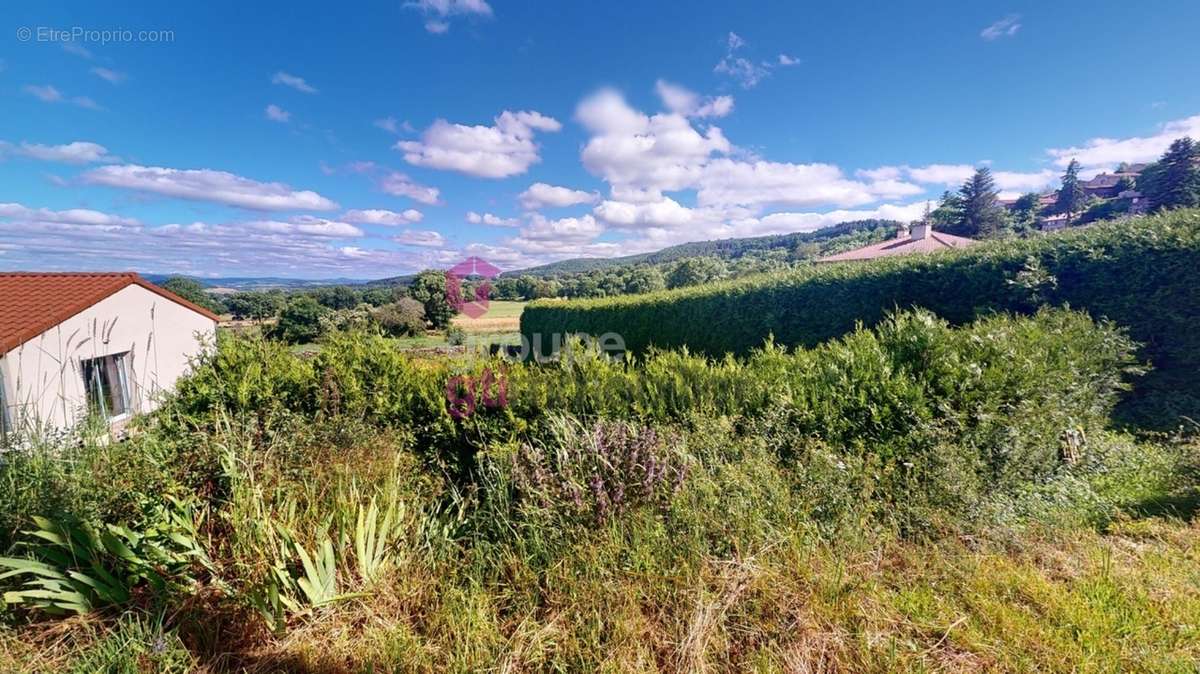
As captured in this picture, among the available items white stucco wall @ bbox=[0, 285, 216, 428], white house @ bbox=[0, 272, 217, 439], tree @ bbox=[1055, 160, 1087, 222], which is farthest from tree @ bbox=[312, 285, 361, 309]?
tree @ bbox=[1055, 160, 1087, 222]

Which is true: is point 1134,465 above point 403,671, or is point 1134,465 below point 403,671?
below

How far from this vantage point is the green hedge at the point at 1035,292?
17.7 feet

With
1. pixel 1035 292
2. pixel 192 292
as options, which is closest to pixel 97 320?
pixel 192 292

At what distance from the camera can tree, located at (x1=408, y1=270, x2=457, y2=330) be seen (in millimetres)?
17234

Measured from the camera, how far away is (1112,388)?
4754mm

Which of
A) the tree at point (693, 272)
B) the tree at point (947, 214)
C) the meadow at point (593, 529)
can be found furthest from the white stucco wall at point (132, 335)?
the tree at point (947, 214)

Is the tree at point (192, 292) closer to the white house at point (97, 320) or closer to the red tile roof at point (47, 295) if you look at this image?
the white house at point (97, 320)

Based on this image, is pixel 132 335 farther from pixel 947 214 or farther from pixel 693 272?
pixel 947 214

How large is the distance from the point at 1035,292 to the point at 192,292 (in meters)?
20.0

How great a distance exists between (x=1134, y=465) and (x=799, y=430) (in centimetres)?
391

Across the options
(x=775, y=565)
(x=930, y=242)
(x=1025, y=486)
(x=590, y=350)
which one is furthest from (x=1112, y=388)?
(x=930, y=242)

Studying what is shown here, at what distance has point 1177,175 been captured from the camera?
3234cm

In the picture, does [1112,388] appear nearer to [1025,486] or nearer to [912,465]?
[1025,486]

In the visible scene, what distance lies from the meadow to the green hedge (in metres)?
3.50
